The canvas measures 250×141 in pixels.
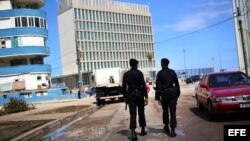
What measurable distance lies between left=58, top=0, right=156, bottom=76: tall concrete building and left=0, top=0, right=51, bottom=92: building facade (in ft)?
200

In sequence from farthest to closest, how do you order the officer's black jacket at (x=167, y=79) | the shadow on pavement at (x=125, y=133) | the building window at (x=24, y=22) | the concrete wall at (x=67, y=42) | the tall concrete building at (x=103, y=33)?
the tall concrete building at (x=103, y=33)
the concrete wall at (x=67, y=42)
the building window at (x=24, y=22)
the shadow on pavement at (x=125, y=133)
the officer's black jacket at (x=167, y=79)

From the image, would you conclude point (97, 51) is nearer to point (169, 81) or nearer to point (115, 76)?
point (115, 76)

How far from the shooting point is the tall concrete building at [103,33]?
129 m

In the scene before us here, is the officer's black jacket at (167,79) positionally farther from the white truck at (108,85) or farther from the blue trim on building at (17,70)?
the blue trim on building at (17,70)

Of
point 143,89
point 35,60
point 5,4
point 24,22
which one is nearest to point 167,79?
point 143,89

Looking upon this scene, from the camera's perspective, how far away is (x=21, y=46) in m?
58.8

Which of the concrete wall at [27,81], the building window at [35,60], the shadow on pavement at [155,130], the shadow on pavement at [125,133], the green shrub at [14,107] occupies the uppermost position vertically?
the building window at [35,60]

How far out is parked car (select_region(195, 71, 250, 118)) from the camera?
1248cm

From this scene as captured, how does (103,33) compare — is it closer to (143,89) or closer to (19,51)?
(19,51)

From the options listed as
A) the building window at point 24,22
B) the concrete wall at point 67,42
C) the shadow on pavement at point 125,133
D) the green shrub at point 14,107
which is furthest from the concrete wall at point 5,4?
the concrete wall at point 67,42

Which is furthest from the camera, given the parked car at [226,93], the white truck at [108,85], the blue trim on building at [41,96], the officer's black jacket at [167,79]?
the blue trim on building at [41,96]

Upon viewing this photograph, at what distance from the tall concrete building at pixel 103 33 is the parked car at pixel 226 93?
109m

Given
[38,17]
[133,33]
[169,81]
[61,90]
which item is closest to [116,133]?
[169,81]

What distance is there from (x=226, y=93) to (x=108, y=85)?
69.5ft
